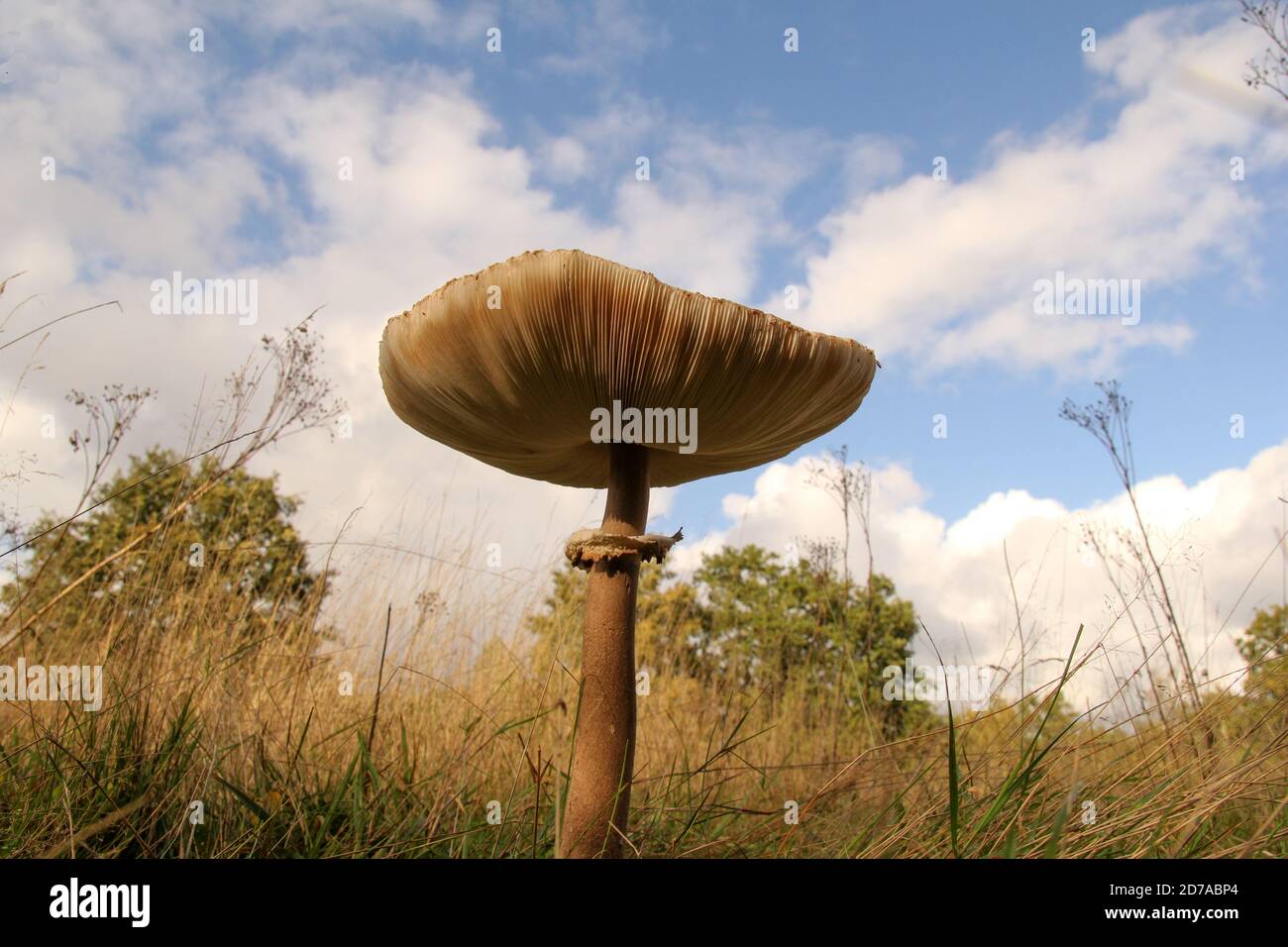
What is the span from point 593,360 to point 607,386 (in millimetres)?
139

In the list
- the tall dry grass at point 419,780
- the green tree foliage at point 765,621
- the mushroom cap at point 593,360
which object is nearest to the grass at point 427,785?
the tall dry grass at point 419,780

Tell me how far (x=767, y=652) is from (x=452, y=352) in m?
9.32

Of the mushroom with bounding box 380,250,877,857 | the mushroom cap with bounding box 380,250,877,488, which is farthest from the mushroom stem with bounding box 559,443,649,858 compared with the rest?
the mushroom cap with bounding box 380,250,877,488

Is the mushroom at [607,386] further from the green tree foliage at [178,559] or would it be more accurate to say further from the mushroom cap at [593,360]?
the green tree foliage at [178,559]

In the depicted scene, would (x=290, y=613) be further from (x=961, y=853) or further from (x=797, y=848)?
(x=961, y=853)

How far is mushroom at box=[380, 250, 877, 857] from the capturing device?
6.38 feet

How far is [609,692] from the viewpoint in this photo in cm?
228

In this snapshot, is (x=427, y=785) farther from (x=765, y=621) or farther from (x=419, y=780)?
(x=765, y=621)

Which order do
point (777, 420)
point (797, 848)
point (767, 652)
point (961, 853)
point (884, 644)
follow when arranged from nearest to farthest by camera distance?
point (961, 853) → point (777, 420) → point (797, 848) → point (767, 652) → point (884, 644)

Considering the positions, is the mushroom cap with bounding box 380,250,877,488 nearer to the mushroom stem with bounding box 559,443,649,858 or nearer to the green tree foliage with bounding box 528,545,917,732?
the mushroom stem with bounding box 559,443,649,858

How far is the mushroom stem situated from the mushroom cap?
Result: 0.72ft

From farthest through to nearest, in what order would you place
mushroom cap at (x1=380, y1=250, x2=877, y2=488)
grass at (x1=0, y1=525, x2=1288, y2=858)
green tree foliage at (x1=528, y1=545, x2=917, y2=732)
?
green tree foliage at (x1=528, y1=545, x2=917, y2=732), grass at (x1=0, y1=525, x2=1288, y2=858), mushroom cap at (x1=380, y1=250, x2=877, y2=488)
